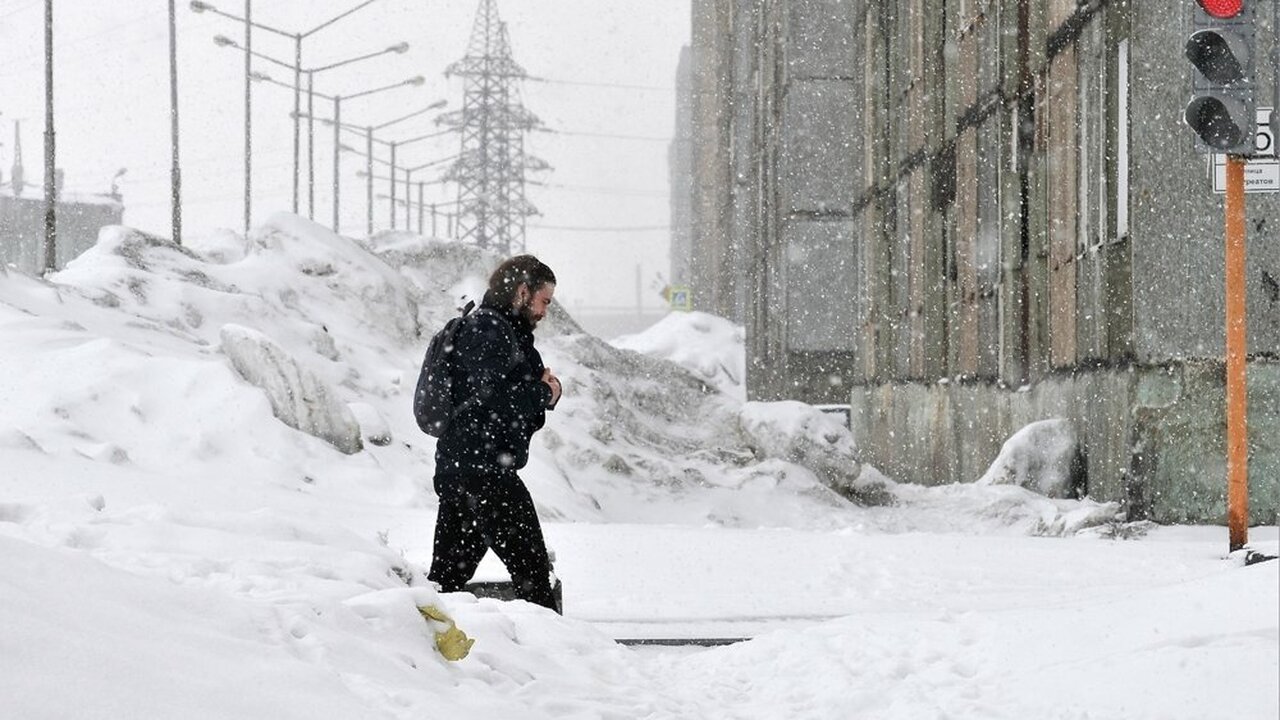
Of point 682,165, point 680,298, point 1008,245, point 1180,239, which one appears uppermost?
point 682,165

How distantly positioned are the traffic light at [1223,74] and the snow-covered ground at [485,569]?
6.79 ft

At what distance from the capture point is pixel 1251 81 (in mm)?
6828

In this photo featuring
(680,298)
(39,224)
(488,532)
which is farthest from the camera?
(39,224)

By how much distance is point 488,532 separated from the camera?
557 centimetres

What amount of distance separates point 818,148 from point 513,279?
23.7 m

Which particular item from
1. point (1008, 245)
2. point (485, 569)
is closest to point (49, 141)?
point (1008, 245)

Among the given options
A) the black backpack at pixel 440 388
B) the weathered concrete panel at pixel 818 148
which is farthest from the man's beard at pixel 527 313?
the weathered concrete panel at pixel 818 148

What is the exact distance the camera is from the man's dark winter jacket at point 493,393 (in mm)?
5336

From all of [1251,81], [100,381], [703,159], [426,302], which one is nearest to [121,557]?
[1251,81]

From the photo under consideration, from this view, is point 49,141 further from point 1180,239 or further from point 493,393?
point 493,393

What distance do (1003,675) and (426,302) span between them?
22.1 meters

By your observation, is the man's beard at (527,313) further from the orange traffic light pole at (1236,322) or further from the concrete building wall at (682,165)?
the concrete building wall at (682,165)

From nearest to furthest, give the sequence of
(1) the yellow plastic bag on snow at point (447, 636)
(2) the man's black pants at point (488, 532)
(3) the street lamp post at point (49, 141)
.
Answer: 1. (1) the yellow plastic bag on snow at point (447, 636)
2. (2) the man's black pants at point (488, 532)
3. (3) the street lamp post at point (49, 141)

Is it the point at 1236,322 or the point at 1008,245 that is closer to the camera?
the point at 1236,322
